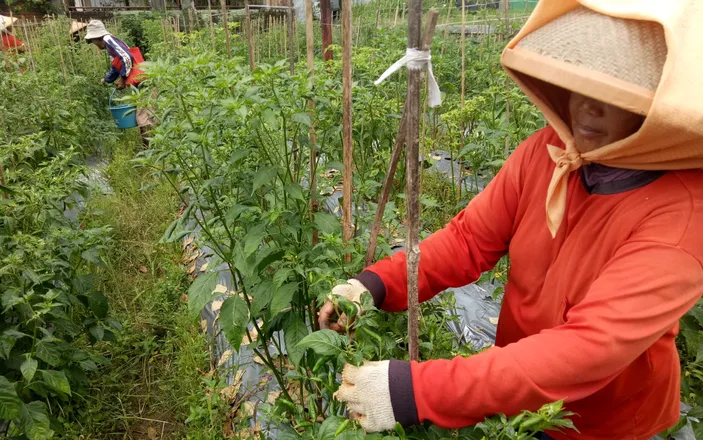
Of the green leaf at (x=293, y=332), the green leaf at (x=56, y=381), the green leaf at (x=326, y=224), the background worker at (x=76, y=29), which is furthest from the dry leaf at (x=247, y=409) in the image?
the background worker at (x=76, y=29)

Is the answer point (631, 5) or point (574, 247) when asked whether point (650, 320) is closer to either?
point (574, 247)

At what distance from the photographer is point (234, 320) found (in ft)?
6.34

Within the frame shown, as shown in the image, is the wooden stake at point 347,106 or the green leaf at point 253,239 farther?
the green leaf at point 253,239

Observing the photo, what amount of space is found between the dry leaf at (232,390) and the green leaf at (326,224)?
1.54 meters

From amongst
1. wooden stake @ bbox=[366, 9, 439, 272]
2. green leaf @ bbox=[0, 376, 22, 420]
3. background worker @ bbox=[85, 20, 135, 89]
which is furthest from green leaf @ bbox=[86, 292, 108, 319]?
background worker @ bbox=[85, 20, 135, 89]

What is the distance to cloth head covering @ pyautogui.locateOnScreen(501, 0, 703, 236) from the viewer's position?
93 centimetres

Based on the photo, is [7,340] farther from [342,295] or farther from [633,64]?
[633,64]

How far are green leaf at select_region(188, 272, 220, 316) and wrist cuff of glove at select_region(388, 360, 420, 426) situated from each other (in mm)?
1002

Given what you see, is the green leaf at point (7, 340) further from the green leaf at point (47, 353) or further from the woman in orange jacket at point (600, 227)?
the woman in orange jacket at point (600, 227)

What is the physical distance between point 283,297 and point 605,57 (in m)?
1.19

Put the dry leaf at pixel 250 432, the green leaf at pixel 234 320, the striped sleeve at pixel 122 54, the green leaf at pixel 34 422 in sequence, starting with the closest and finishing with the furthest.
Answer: the green leaf at pixel 234 320, the green leaf at pixel 34 422, the dry leaf at pixel 250 432, the striped sleeve at pixel 122 54

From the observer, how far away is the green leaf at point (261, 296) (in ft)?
6.03

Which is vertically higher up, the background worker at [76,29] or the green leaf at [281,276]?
the background worker at [76,29]

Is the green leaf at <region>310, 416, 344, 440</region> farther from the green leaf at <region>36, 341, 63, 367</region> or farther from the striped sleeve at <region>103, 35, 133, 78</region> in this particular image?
the striped sleeve at <region>103, 35, 133, 78</region>
